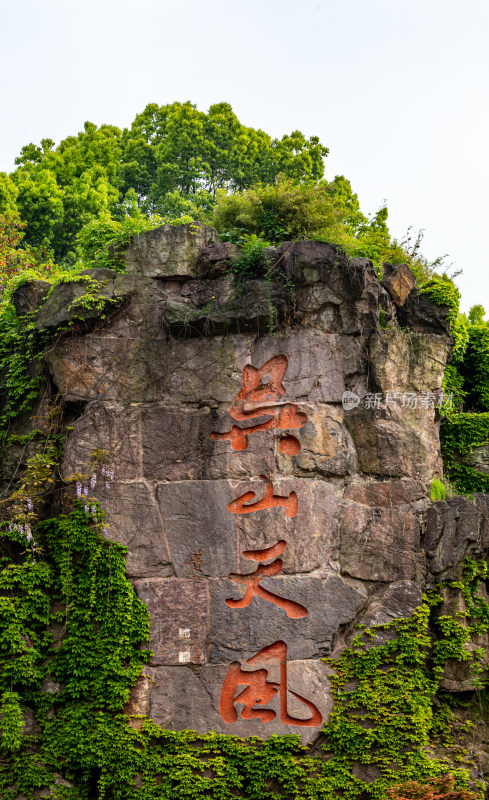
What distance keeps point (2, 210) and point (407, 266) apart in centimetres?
1009

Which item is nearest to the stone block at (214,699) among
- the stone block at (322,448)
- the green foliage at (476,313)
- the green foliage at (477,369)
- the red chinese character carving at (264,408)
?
the stone block at (322,448)

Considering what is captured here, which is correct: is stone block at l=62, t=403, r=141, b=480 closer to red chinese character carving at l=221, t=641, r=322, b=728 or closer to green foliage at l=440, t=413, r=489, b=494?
red chinese character carving at l=221, t=641, r=322, b=728

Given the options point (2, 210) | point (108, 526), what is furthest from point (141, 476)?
point (2, 210)

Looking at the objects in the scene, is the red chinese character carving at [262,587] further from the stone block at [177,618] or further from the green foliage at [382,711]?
the green foliage at [382,711]

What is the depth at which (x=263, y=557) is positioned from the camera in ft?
27.1

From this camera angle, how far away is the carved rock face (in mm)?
7961

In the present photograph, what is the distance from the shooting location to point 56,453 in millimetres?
8820

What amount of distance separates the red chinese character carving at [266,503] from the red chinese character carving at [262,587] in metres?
0.41

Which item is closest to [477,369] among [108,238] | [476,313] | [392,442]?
[476,313]

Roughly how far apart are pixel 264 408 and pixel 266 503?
1.16 metres

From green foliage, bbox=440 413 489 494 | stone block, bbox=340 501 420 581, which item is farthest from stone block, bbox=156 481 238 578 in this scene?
green foliage, bbox=440 413 489 494

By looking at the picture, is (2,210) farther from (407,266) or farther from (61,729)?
(61,729)

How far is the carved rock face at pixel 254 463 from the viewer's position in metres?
7.96

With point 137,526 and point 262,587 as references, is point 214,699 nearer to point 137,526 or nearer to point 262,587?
point 262,587
